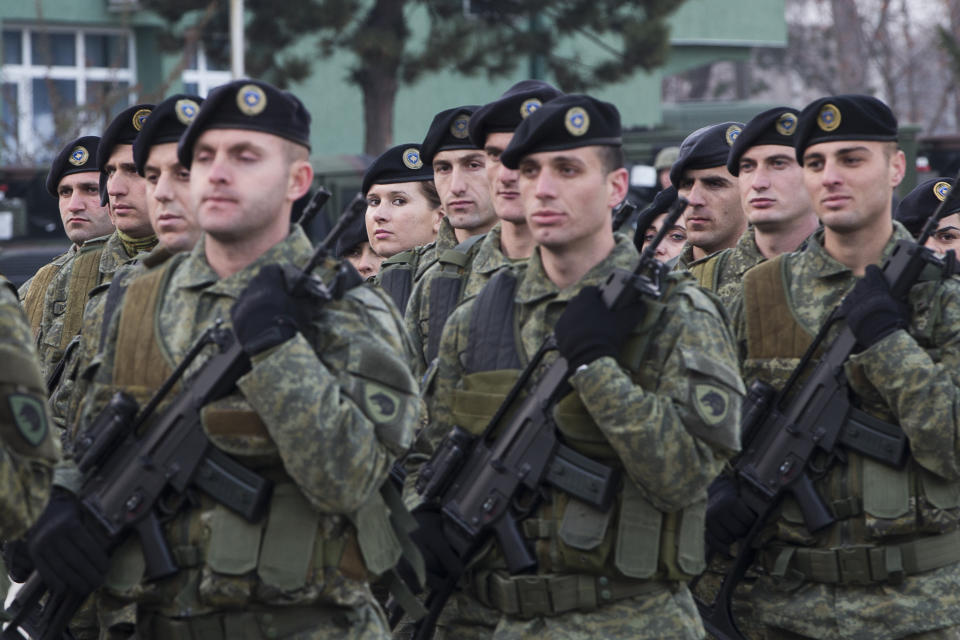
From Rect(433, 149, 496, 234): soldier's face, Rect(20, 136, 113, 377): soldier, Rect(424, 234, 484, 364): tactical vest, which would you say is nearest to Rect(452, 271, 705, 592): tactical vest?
Result: Rect(424, 234, 484, 364): tactical vest

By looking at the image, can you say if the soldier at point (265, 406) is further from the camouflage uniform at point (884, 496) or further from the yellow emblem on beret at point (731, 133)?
the yellow emblem on beret at point (731, 133)

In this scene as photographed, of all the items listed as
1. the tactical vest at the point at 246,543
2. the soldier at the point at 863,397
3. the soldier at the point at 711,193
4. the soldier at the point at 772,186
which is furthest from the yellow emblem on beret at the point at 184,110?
the soldier at the point at 711,193

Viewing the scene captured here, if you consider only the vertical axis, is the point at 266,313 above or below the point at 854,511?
above

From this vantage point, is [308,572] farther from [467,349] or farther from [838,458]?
[838,458]

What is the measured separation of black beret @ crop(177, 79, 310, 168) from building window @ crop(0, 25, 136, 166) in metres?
18.9

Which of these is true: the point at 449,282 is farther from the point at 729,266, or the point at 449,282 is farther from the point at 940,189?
the point at 940,189

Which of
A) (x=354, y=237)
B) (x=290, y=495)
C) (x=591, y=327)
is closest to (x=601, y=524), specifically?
(x=591, y=327)

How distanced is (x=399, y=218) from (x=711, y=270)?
1.69 meters

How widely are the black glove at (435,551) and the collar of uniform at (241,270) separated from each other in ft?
2.87

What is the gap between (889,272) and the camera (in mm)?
5000

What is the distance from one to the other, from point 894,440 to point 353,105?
2260 centimetres

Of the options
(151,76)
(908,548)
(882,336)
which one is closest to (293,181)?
(882,336)

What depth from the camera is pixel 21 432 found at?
12.7 ft

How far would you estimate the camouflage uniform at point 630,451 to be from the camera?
425 cm
